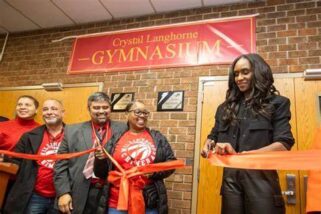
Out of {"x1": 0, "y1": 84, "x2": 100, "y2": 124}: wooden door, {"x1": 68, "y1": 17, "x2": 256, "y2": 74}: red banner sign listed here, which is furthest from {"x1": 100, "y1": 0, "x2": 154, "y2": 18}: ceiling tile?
{"x1": 0, "y1": 84, "x2": 100, "y2": 124}: wooden door

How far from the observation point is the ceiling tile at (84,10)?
3.86 metres

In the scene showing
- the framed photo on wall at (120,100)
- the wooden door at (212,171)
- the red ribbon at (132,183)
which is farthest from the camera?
the framed photo on wall at (120,100)

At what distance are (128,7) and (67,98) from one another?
1422 millimetres

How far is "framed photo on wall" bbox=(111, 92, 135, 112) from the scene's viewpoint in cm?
362

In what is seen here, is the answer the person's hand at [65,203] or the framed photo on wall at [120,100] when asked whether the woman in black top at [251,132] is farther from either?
the framed photo on wall at [120,100]

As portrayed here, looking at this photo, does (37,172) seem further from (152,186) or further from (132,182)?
(152,186)

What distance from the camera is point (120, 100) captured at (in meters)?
3.66

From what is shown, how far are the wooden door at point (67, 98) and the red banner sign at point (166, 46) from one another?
264mm

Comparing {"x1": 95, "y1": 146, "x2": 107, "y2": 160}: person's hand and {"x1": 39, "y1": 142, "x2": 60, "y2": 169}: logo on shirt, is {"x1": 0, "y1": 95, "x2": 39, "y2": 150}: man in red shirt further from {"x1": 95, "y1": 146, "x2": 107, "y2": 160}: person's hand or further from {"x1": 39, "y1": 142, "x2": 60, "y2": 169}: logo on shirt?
{"x1": 95, "y1": 146, "x2": 107, "y2": 160}: person's hand

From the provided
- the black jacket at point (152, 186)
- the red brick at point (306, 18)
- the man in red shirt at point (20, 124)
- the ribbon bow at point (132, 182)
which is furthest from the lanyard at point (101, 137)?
the red brick at point (306, 18)

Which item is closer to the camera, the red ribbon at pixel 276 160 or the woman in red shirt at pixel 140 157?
the red ribbon at pixel 276 160

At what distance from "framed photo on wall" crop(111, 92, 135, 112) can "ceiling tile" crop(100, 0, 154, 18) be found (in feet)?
3.69

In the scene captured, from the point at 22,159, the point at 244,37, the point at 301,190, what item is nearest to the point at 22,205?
the point at 22,159

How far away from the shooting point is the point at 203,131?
3.18 m
